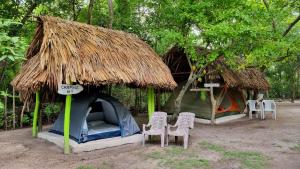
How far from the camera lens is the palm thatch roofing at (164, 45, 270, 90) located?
1221cm

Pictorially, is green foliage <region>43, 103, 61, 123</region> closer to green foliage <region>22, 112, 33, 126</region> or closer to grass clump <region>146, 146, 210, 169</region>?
green foliage <region>22, 112, 33, 126</region>

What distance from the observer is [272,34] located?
1045 cm

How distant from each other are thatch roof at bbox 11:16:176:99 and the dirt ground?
169 cm

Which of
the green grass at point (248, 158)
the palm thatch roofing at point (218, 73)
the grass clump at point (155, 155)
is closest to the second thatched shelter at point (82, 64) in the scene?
the grass clump at point (155, 155)

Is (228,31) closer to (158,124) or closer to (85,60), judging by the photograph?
(158,124)

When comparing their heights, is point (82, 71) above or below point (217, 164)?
above

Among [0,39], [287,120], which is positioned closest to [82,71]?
[0,39]

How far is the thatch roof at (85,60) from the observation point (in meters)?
7.12

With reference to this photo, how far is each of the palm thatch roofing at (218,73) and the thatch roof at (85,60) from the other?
141 inches

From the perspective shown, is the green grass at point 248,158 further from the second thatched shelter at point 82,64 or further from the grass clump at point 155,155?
the second thatched shelter at point 82,64

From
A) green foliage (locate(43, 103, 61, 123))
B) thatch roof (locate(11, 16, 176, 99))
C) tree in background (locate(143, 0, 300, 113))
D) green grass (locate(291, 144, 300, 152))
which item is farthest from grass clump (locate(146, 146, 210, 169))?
green foliage (locate(43, 103, 61, 123))

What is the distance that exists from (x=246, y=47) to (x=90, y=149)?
6768mm

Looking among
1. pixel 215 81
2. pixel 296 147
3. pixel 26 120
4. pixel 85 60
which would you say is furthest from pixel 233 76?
pixel 26 120

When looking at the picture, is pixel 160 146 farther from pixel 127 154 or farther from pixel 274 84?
pixel 274 84
